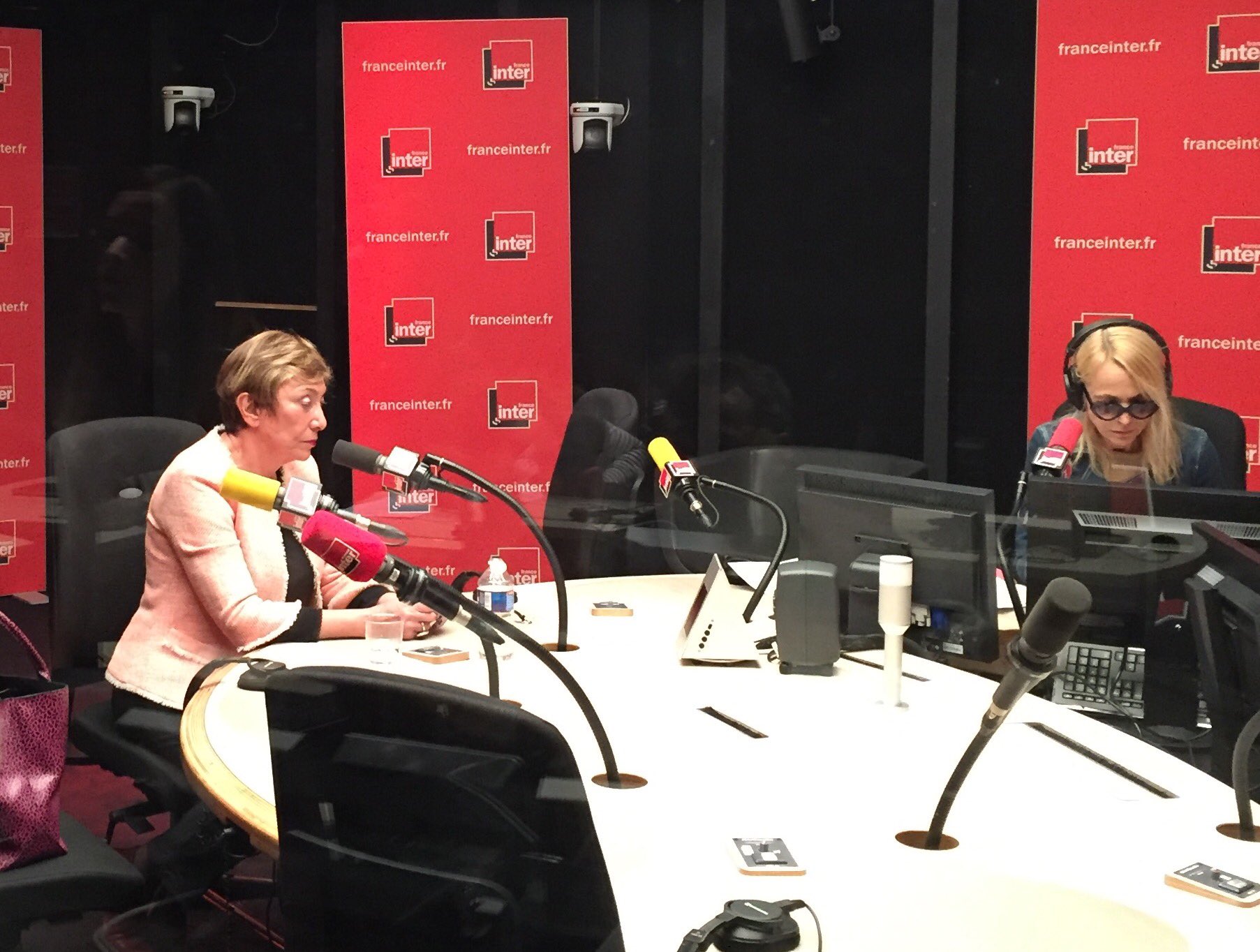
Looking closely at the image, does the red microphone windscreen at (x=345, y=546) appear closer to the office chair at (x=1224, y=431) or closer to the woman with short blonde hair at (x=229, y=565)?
the woman with short blonde hair at (x=229, y=565)

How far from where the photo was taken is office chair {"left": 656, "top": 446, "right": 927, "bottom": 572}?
12.2 feet

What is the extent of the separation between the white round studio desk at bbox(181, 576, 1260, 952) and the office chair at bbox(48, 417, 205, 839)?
0.52 metres

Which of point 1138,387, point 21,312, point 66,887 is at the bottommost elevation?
point 66,887

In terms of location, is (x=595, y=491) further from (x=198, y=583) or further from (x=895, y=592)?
(x=895, y=592)

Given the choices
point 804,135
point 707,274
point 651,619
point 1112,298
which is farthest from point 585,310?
point 651,619

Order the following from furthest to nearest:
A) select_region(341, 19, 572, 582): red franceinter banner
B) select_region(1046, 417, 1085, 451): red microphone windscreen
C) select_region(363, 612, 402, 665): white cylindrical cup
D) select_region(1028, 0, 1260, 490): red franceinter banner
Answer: select_region(341, 19, 572, 582): red franceinter banner < select_region(1028, 0, 1260, 490): red franceinter banner < select_region(1046, 417, 1085, 451): red microphone windscreen < select_region(363, 612, 402, 665): white cylindrical cup

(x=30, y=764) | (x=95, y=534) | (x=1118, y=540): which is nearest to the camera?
(x=30, y=764)

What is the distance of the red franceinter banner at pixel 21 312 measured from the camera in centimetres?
424

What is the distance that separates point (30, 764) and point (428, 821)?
Result: 38.8 inches

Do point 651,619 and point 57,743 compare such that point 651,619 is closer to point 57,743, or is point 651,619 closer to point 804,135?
point 57,743

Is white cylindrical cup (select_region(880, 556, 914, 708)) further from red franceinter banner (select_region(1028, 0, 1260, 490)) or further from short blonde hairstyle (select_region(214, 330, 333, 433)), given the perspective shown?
red franceinter banner (select_region(1028, 0, 1260, 490))

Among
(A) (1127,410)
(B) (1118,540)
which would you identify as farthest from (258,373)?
(A) (1127,410)

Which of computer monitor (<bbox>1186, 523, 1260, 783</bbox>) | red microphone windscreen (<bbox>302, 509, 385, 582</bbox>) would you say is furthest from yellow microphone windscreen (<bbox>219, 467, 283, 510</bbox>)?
computer monitor (<bbox>1186, 523, 1260, 783</bbox>)

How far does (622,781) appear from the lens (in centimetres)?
175
